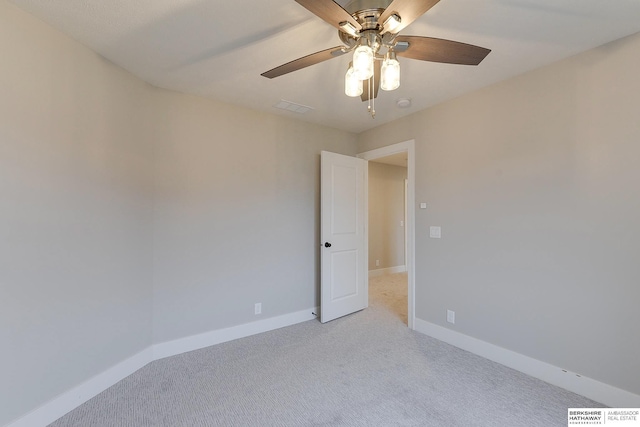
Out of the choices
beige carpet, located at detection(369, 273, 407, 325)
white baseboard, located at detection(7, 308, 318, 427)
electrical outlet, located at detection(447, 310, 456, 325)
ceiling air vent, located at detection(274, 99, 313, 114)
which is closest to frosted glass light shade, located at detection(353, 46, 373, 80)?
ceiling air vent, located at detection(274, 99, 313, 114)

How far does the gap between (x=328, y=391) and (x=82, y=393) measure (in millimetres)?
1729

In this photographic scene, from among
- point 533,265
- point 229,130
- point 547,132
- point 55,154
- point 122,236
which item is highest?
point 229,130

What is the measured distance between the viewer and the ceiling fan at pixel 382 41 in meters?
1.17

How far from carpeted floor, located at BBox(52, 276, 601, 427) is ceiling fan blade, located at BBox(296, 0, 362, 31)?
7.38 feet

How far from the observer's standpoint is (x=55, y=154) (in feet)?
5.79

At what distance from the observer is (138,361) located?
2330 mm

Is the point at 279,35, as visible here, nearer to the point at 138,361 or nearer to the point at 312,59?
the point at 312,59

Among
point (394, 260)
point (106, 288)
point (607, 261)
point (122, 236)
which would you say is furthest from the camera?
point (394, 260)

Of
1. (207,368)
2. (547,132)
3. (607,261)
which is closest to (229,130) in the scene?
(207,368)

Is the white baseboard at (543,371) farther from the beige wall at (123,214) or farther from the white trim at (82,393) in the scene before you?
the white trim at (82,393)

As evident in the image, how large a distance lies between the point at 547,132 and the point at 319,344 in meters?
2.78

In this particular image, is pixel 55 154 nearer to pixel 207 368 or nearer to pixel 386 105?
pixel 207 368

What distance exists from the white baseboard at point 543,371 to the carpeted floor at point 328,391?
0.21 ft

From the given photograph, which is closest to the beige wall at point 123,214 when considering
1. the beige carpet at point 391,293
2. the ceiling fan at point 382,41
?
the beige carpet at point 391,293
